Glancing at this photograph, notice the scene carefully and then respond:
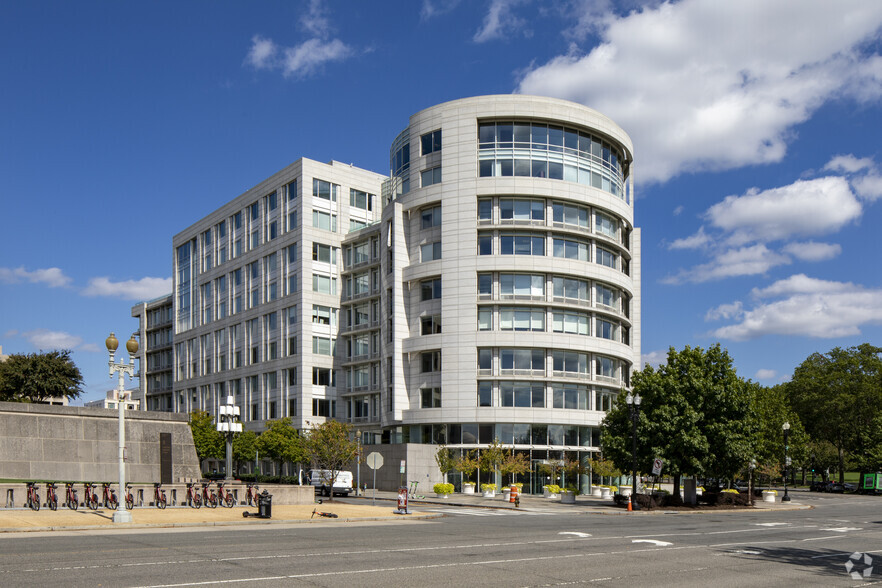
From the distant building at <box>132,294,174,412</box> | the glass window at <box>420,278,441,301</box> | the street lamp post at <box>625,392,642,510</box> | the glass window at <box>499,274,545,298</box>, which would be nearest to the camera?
the street lamp post at <box>625,392,642,510</box>

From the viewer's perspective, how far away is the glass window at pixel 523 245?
7088 cm

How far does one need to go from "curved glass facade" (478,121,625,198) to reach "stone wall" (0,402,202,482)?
1452 inches

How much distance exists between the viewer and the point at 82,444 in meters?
41.9

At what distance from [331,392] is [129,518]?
194 ft

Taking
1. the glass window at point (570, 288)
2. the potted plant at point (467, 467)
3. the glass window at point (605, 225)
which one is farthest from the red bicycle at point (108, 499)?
the glass window at point (605, 225)

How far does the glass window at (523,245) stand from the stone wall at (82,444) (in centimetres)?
3363

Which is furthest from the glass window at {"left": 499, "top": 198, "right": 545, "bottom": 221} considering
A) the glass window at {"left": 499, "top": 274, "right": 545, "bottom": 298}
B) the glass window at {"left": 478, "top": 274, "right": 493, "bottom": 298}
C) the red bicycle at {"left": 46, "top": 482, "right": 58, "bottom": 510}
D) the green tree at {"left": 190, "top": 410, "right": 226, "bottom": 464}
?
the red bicycle at {"left": 46, "top": 482, "right": 58, "bottom": 510}

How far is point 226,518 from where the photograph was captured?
3294cm

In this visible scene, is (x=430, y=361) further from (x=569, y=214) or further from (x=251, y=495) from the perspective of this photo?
(x=251, y=495)

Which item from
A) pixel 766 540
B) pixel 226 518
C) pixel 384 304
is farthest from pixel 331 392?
pixel 766 540

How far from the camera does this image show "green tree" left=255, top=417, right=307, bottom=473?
7919 cm

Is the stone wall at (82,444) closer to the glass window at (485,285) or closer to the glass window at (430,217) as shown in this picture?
the glass window at (485,285)

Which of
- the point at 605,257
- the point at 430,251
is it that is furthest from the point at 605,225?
the point at 430,251

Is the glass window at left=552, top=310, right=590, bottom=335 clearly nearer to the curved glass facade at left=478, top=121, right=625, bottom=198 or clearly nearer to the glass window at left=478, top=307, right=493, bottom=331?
the glass window at left=478, top=307, right=493, bottom=331
